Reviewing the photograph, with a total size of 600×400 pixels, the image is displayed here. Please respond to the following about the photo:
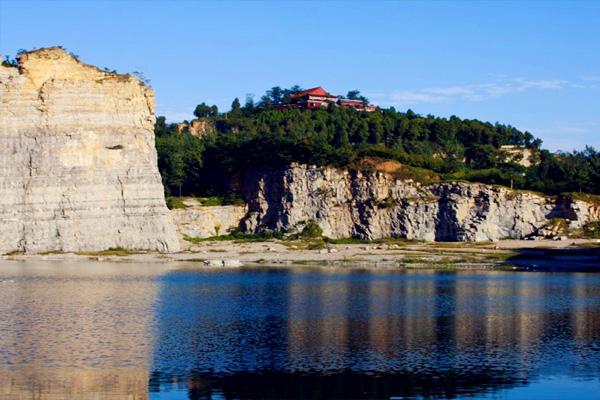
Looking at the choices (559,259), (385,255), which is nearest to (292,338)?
(385,255)

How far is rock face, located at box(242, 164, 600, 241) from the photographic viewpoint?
9288cm

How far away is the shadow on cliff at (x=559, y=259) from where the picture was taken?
2891 inches

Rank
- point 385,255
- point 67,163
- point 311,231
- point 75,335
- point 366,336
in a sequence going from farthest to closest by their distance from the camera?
point 311,231
point 385,255
point 67,163
point 366,336
point 75,335

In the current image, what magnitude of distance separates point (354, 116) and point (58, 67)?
58.9 meters

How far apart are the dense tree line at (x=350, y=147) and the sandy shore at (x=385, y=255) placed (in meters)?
10.7

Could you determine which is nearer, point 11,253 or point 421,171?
point 11,253

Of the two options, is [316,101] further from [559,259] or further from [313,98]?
[559,259]

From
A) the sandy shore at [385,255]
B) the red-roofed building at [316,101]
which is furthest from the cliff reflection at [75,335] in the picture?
the red-roofed building at [316,101]

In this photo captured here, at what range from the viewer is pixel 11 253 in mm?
74562

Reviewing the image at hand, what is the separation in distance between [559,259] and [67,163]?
3935 centimetres

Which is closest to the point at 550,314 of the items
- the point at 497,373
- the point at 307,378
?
the point at 497,373

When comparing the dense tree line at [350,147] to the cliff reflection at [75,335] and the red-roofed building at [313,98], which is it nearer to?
the red-roofed building at [313,98]

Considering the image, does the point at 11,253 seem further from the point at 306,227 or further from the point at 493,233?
the point at 493,233

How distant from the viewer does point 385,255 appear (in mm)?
78812
